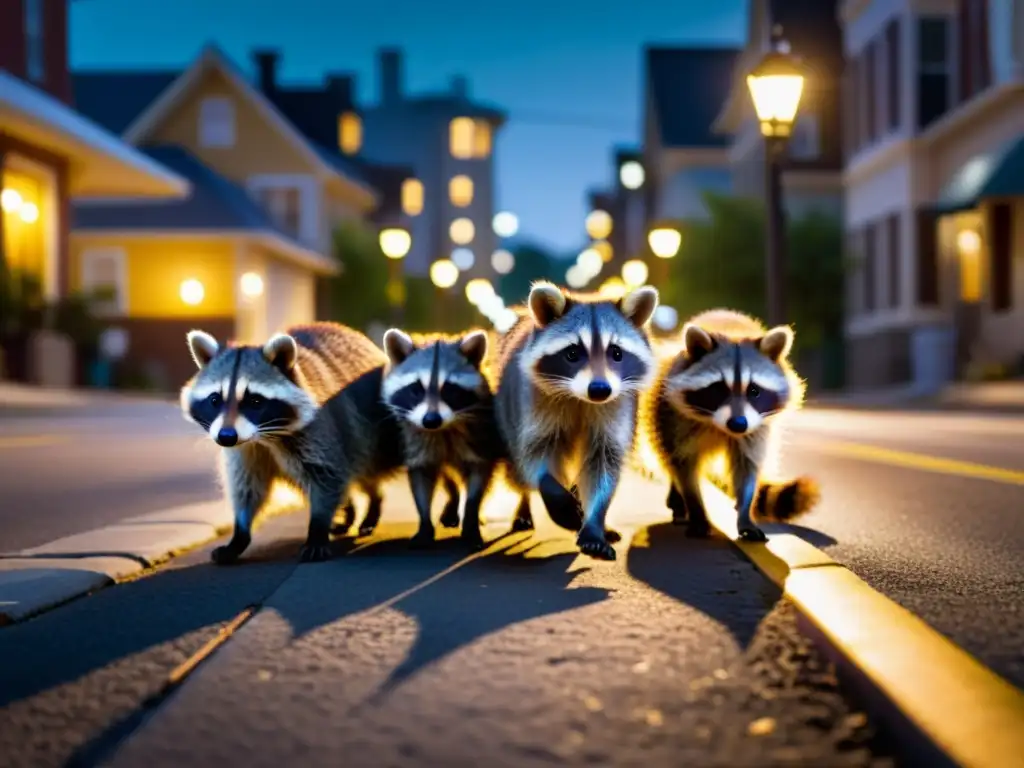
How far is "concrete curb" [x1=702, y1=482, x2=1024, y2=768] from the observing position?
345cm

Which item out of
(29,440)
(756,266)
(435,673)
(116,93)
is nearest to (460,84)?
(116,93)

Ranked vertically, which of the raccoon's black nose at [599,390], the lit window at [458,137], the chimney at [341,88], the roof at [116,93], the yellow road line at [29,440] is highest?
the lit window at [458,137]

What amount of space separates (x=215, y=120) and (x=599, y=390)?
140 ft

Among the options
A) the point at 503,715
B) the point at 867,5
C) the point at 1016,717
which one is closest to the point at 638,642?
the point at 503,715

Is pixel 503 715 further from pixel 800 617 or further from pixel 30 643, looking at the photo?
pixel 30 643

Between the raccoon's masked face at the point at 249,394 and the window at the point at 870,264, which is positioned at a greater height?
the window at the point at 870,264

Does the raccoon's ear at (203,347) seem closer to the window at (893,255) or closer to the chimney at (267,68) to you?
the window at (893,255)

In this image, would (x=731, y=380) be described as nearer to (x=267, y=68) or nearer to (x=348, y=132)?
(x=267, y=68)

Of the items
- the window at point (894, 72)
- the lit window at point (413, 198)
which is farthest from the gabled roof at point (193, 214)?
the lit window at point (413, 198)

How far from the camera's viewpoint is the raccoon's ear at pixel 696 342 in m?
7.24

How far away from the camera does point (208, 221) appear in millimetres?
40406

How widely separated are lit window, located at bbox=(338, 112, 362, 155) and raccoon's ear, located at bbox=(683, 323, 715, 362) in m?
54.4

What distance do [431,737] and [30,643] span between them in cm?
209

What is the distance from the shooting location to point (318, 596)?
5.79 m
